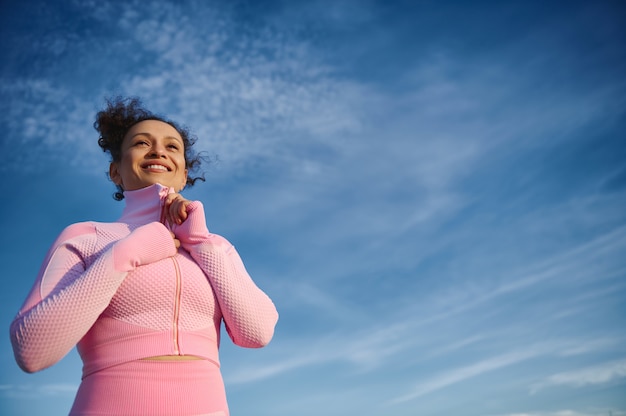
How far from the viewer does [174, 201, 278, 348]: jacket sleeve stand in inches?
146

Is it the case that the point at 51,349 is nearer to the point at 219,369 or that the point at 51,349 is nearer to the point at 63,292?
the point at 63,292

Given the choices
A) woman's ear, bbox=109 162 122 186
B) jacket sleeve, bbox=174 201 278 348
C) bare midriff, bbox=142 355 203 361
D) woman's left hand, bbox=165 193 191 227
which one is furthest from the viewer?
woman's ear, bbox=109 162 122 186

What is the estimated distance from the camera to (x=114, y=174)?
470 centimetres

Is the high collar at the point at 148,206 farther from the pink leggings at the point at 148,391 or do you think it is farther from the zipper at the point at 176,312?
the pink leggings at the point at 148,391

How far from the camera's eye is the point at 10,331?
121 inches

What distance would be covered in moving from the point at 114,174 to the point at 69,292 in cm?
182

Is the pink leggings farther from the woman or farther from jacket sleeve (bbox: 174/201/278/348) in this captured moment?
jacket sleeve (bbox: 174/201/278/348)

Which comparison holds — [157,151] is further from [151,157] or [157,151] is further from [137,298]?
[137,298]

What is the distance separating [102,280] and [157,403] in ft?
2.60

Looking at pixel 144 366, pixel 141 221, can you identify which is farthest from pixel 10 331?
pixel 141 221

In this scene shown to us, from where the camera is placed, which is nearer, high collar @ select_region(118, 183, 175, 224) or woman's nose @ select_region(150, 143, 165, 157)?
high collar @ select_region(118, 183, 175, 224)

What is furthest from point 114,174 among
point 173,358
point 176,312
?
point 173,358

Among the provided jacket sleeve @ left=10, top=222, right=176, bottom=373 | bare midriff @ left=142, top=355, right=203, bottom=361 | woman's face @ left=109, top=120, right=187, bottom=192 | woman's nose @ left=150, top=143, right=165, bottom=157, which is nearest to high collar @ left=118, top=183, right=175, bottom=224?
woman's face @ left=109, top=120, right=187, bottom=192

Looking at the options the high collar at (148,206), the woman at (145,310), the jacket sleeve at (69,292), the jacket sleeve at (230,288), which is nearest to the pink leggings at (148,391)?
the woman at (145,310)
